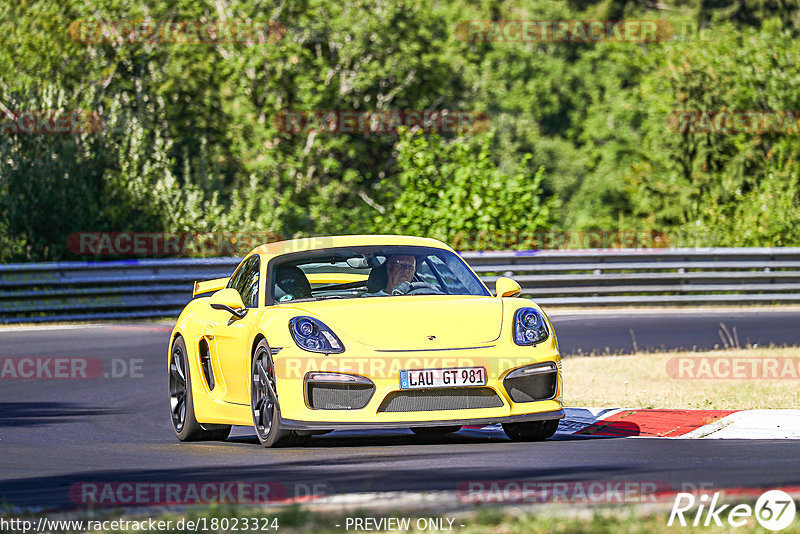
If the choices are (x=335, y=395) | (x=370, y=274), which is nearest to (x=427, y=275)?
(x=370, y=274)

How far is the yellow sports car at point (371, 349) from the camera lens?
27.1 feet

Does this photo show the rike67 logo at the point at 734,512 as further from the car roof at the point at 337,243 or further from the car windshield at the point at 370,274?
the car roof at the point at 337,243

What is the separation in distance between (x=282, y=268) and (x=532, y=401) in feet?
6.97

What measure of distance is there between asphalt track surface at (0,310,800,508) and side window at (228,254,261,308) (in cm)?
101

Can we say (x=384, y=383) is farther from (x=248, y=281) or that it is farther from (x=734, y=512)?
(x=734, y=512)

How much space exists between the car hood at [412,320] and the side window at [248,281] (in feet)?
2.36

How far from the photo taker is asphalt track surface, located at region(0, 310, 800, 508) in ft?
22.1

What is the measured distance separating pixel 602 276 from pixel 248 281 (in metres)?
13.6

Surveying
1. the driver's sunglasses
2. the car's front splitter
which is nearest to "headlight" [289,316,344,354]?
the car's front splitter

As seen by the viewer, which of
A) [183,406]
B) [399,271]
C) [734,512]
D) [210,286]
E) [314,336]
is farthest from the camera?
[210,286]

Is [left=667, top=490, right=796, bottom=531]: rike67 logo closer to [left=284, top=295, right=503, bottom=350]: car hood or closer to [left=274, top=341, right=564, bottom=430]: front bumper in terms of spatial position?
[left=274, top=341, right=564, bottom=430]: front bumper

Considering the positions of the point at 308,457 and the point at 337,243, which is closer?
the point at 308,457

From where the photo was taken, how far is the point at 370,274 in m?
9.69

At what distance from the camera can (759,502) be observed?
566cm
